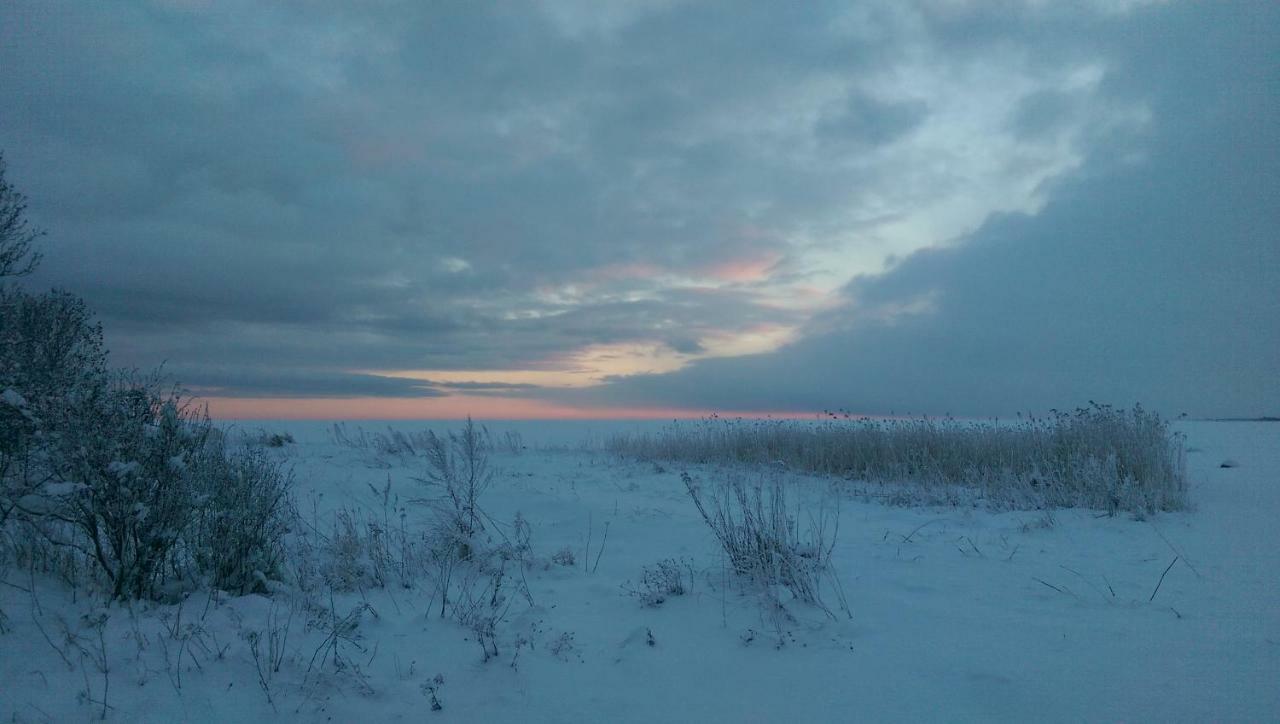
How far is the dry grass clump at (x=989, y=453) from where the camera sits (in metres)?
9.03

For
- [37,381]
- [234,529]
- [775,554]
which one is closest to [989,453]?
[775,554]

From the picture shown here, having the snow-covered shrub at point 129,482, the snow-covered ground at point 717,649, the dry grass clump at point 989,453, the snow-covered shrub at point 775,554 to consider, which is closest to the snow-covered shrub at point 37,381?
the snow-covered shrub at point 129,482

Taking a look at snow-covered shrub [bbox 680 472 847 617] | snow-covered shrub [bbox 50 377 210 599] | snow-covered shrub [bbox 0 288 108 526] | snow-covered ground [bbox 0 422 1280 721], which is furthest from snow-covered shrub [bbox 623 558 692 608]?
snow-covered shrub [bbox 0 288 108 526]

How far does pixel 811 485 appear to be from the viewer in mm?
12688

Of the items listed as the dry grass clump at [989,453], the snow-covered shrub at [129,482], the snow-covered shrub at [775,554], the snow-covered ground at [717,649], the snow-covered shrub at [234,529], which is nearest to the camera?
Answer: the snow-covered ground at [717,649]

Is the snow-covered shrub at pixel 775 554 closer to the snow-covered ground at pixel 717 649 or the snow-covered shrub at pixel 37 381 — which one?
the snow-covered ground at pixel 717 649

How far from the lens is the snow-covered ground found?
339 cm

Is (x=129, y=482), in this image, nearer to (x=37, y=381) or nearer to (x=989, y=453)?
(x=37, y=381)

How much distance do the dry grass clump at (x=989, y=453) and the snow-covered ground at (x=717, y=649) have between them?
281 cm

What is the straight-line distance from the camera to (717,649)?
4.18 meters

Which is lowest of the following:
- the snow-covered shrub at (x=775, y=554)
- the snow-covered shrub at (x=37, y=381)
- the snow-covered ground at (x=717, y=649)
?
the snow-covered ground at (x=717, y=649)

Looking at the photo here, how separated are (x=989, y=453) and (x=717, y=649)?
11.1m

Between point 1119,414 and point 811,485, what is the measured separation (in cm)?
573

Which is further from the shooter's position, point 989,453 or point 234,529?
point 989,453
